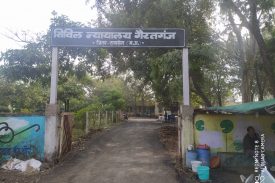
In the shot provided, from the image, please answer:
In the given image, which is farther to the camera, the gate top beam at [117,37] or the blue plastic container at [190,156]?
the gate top beam at [117,37]

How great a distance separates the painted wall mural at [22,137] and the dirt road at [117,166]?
1.18 meters

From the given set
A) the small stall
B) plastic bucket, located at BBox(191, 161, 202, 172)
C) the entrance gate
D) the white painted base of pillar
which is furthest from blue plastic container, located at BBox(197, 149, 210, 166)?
the white painted base of pillar

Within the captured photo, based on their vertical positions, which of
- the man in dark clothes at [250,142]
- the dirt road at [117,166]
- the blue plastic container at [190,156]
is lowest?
the dirt road at [117,166]

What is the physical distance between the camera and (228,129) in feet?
41.9

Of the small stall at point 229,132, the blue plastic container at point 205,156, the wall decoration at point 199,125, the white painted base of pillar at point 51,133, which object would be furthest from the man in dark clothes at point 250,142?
the white painted base of pillar at point 51,133

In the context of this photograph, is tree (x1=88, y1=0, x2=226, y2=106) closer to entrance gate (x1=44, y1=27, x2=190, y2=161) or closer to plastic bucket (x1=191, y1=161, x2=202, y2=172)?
entrance gate (x1=44, y1=27, x2=190, y2=161)

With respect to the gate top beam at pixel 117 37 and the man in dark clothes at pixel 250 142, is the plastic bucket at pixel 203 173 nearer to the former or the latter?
the man in dark clothes at pixel 250 142

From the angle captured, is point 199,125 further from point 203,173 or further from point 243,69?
point 243,69

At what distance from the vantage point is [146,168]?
12461 mm

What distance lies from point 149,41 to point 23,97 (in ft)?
62.9

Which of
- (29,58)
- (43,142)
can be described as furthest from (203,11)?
(43,142)

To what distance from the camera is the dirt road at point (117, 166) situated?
36.3 feet

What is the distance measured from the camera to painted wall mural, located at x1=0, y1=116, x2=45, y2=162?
13133mm

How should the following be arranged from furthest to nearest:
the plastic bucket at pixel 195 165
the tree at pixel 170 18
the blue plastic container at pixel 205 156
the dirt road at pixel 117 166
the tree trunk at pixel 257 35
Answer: the tree at pixel 170 18 → the tree trunk at pixel 257 35 → the blue plastic container at pixel 205 156 → the plastic bucket at pixel 195 165 → the dirt road at pixel 117 166
